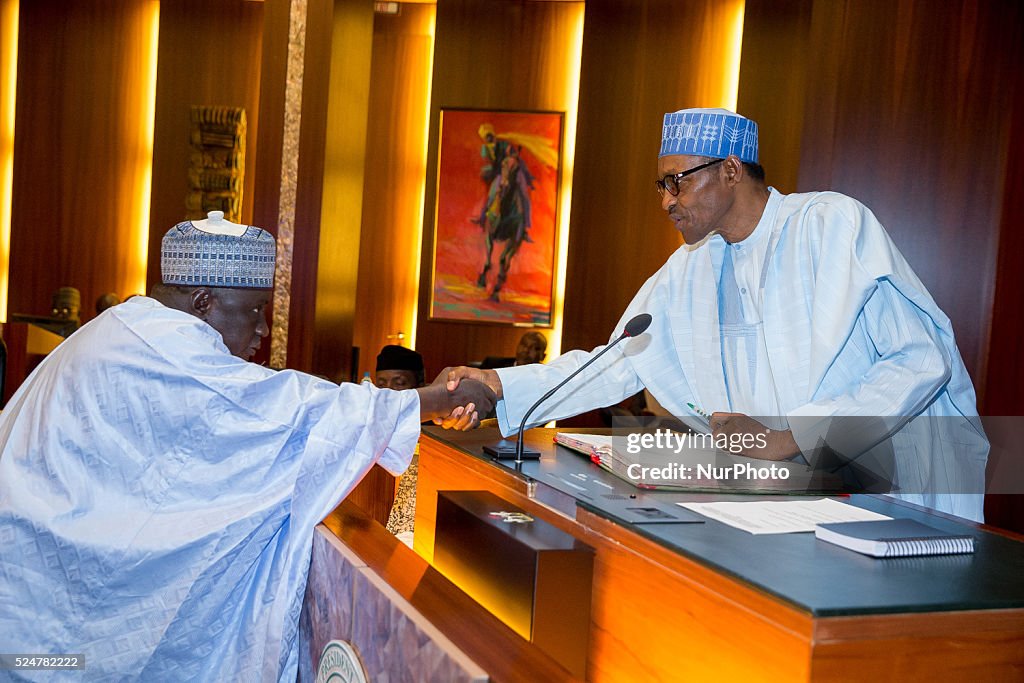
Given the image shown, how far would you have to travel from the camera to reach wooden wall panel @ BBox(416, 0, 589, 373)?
960cm

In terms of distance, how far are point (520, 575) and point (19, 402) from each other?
4.90 ft

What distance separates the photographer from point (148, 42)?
34.2 ft

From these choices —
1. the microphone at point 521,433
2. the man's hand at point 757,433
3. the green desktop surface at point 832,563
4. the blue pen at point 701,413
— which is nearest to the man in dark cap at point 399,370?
the blue pen at point 701,413

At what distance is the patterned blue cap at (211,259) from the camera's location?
258 cm

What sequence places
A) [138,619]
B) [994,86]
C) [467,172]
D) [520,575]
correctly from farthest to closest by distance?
[467,172], [994,86], [138,619], [520,575]

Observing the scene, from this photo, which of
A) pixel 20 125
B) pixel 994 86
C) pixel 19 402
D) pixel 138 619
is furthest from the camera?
pixel 20 125

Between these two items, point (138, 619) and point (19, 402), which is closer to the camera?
point (138, 619)

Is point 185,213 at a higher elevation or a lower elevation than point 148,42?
lower

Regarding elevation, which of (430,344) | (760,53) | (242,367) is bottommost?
(430,344)

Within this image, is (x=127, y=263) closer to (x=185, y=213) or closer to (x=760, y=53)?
(x=185, y=213)

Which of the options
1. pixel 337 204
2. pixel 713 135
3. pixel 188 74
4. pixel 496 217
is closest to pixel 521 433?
pixel 713 135

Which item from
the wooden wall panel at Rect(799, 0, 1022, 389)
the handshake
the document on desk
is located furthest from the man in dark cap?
the document on desk

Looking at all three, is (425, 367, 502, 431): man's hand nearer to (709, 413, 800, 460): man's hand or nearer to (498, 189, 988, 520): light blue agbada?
(498, 189, 988, 520): light blue agbada

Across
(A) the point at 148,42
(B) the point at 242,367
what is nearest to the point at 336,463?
(B) the point at 242,367
